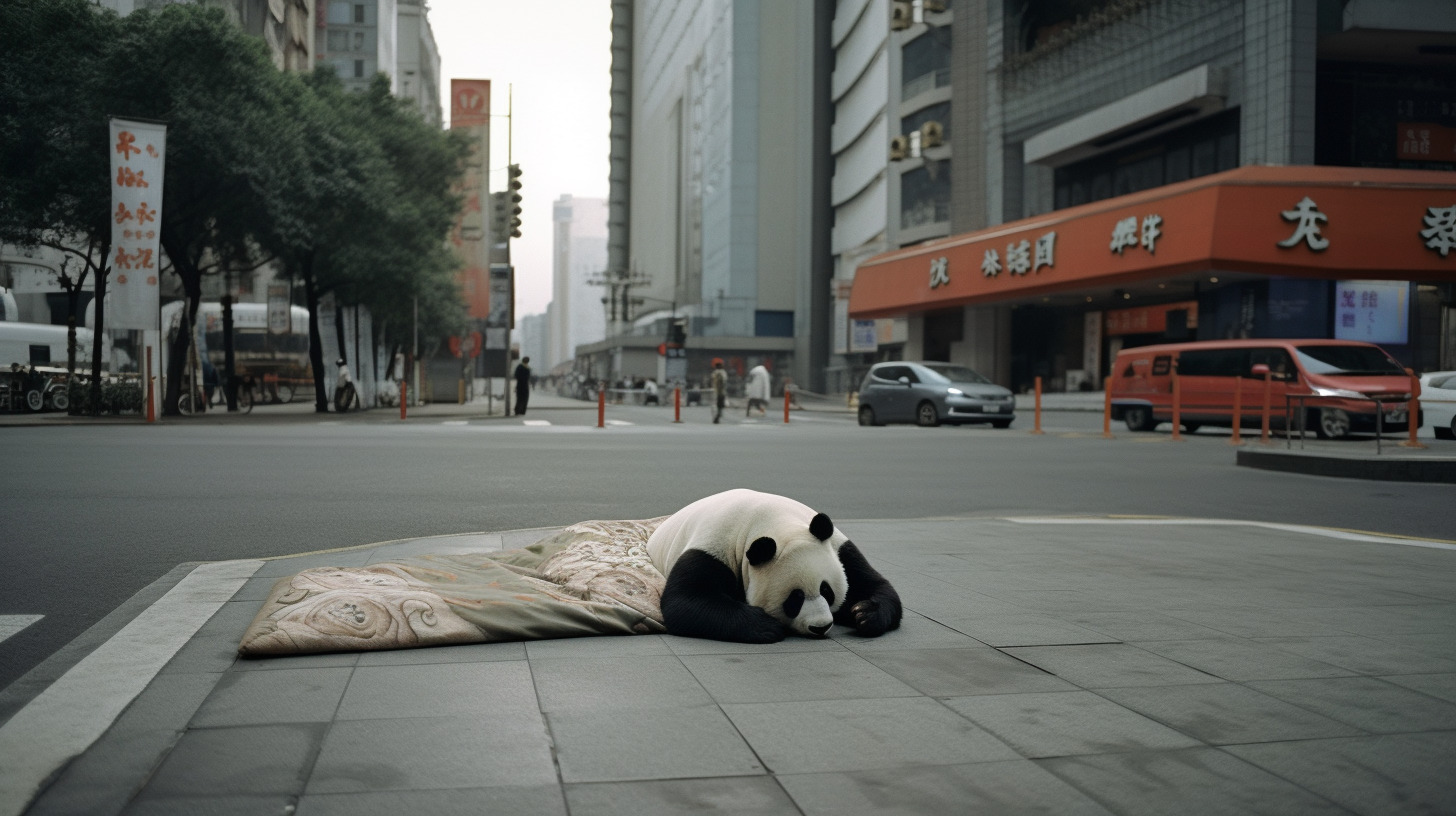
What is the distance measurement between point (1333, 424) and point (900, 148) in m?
33.0

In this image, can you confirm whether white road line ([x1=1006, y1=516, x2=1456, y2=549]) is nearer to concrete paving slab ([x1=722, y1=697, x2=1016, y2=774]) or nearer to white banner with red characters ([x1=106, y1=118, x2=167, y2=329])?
concrete paving slab ([x1=722, y1=697, x2=1016, y2=774])

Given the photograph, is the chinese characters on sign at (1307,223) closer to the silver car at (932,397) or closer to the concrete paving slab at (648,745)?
the silver car at (932,397)

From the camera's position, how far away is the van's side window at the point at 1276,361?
20203 millimetres

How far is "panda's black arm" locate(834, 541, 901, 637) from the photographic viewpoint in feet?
14.2

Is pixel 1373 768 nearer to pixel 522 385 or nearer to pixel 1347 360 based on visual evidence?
pixel 1347 360

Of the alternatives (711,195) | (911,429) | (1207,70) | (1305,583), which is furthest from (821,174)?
(1305,583)

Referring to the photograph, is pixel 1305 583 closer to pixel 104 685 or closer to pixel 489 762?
pixel 489 762

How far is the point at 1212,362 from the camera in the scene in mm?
22016

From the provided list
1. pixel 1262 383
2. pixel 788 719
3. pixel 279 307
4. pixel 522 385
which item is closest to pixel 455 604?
pixel 788 719

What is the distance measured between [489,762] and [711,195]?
89.8 metres

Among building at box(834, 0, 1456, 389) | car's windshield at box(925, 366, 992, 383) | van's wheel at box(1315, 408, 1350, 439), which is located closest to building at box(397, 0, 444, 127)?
building at box(834, 0, 1456, 389)

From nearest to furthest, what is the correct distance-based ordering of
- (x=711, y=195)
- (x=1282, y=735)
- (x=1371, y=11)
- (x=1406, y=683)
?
(x=1282, y=735), (x=1406, y=683), (x=1371, y=11), (x=711, y=195)

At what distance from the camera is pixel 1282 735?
10.2ft

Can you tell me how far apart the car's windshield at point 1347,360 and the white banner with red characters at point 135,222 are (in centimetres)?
2101
